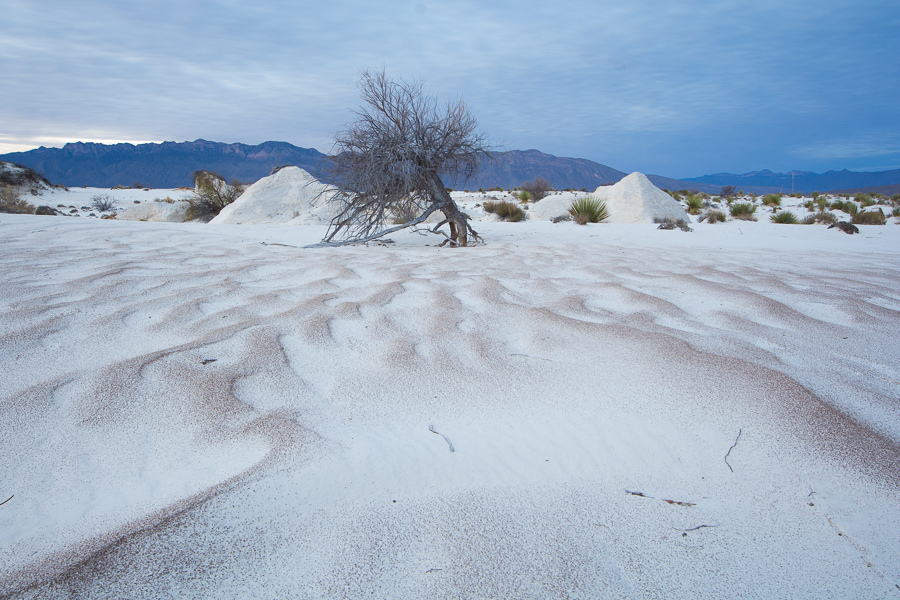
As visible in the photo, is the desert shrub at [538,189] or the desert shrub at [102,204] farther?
the desert shrub at [538,189]

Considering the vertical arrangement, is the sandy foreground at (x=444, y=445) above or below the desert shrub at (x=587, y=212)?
below

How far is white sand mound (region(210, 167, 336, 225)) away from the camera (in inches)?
379

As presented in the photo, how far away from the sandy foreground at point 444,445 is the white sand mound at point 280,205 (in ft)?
23.2

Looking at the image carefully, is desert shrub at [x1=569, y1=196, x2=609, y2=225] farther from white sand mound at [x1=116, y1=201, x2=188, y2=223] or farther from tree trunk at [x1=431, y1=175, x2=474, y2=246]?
white sand mound at [x1=116, y1=201, x2=188, y2=223]

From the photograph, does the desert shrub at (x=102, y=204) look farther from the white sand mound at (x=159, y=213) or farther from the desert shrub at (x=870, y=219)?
the desert shrub at (x=870, y=219)

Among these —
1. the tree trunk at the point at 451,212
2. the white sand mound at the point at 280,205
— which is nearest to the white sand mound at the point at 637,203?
the tree trunk at the point at 451,212

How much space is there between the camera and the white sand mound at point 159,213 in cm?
1276

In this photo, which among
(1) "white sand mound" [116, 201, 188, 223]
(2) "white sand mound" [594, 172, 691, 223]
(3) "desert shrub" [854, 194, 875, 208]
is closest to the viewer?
(2) "white sand mound" [594, 172, 691, 223]

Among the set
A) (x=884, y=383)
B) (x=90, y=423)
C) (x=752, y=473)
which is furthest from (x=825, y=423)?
(x=90, y=423)

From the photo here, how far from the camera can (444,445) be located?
131cm

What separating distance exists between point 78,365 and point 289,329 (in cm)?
77

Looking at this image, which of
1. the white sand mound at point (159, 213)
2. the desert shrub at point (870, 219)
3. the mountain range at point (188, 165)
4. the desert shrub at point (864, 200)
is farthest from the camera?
the mountain range at point (188, 165)

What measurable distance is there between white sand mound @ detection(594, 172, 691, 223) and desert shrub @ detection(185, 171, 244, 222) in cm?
1037

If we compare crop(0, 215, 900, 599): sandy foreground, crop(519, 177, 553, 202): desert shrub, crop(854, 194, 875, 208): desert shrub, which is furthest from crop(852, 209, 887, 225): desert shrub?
crop(0, 215, 900, 599): sandy foreground
